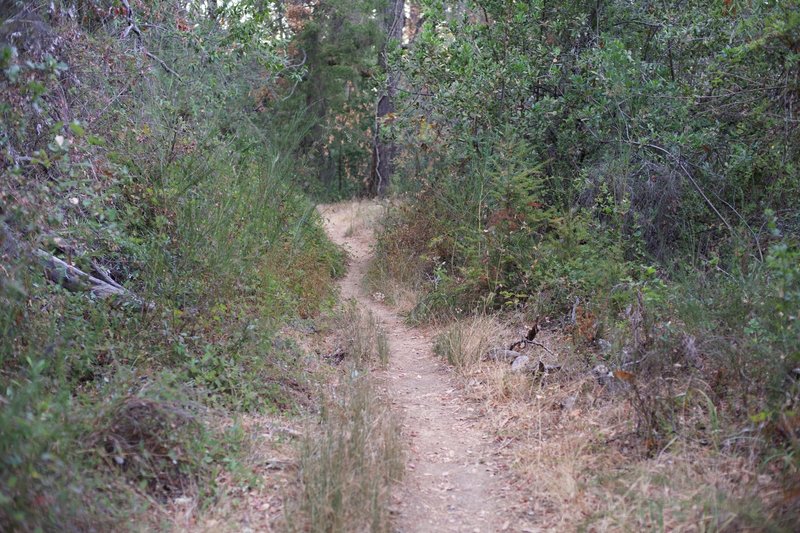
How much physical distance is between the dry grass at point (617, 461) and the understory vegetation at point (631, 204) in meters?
0.03

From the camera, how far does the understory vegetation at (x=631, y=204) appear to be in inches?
174

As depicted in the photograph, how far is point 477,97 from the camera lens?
9.55 meters

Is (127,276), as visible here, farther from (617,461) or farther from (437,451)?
(617,461)

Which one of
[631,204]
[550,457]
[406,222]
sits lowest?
[550,457]

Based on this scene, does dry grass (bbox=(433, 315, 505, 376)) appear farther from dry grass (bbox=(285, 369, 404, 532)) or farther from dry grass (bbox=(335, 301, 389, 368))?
dry grass (bbox=(285, 369, 404, 532))

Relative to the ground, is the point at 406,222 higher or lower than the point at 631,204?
lower

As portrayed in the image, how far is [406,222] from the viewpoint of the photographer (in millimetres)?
11516

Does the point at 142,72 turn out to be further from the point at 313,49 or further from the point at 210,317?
the point at 313,49

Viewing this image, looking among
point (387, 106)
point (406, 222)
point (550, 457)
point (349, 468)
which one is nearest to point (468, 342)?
point (550, 457)

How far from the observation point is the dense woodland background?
401 centimetres

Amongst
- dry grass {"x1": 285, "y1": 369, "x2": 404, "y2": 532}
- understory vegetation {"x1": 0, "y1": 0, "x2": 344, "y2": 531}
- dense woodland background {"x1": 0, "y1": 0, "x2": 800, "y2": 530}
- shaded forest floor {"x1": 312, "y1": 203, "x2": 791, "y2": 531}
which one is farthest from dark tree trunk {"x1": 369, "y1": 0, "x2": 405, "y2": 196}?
dry grass {"x1": 285, "y1": 369, "x2": 404, "y2": 532}

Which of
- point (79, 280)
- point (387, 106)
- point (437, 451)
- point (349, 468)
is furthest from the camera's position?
point (387, 106)

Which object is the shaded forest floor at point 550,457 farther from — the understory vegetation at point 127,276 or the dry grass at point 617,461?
the understory vegetation at point 127,276

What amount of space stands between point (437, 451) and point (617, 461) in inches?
52.5
